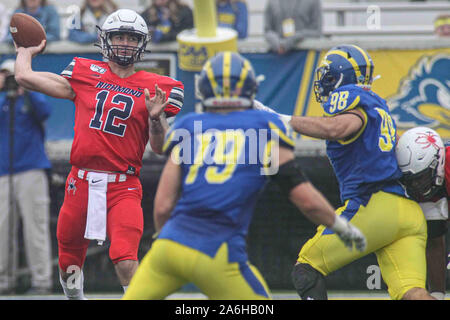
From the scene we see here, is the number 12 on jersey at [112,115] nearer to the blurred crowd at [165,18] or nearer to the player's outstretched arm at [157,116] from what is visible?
the player's outstretched arm at [157,116]

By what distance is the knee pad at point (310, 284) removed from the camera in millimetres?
5098

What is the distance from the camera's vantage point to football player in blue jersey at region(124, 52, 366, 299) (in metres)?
3.84

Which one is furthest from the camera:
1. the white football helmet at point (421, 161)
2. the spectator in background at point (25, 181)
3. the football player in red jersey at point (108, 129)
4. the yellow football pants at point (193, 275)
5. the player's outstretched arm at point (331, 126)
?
the spectator in background at point (25, 181)

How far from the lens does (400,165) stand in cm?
527

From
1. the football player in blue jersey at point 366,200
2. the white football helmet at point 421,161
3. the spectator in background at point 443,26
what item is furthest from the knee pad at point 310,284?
the spectator in background at point 443,26

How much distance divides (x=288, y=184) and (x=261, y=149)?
0.78 ft

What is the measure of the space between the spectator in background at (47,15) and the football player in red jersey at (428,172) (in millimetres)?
4875

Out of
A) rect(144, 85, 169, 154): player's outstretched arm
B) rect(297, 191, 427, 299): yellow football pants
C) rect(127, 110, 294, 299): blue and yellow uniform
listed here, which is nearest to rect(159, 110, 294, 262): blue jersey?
rect(127, 110, 294, 299): blue and yellow uniform

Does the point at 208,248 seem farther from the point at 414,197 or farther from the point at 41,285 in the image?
the point at 41,285

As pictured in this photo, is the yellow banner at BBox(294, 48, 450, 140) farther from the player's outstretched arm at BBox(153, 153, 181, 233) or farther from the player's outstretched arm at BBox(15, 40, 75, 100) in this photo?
the player's outstretched arm at BBox(153, 153, 181, 233)

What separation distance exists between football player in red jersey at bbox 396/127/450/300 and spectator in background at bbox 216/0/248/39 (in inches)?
158

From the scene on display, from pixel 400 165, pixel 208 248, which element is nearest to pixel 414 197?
pixel 400 165

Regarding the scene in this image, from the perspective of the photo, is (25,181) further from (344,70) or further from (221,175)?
(221,175)

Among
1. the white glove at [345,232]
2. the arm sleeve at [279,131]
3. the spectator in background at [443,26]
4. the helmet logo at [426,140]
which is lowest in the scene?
the white glove at [345,232]
